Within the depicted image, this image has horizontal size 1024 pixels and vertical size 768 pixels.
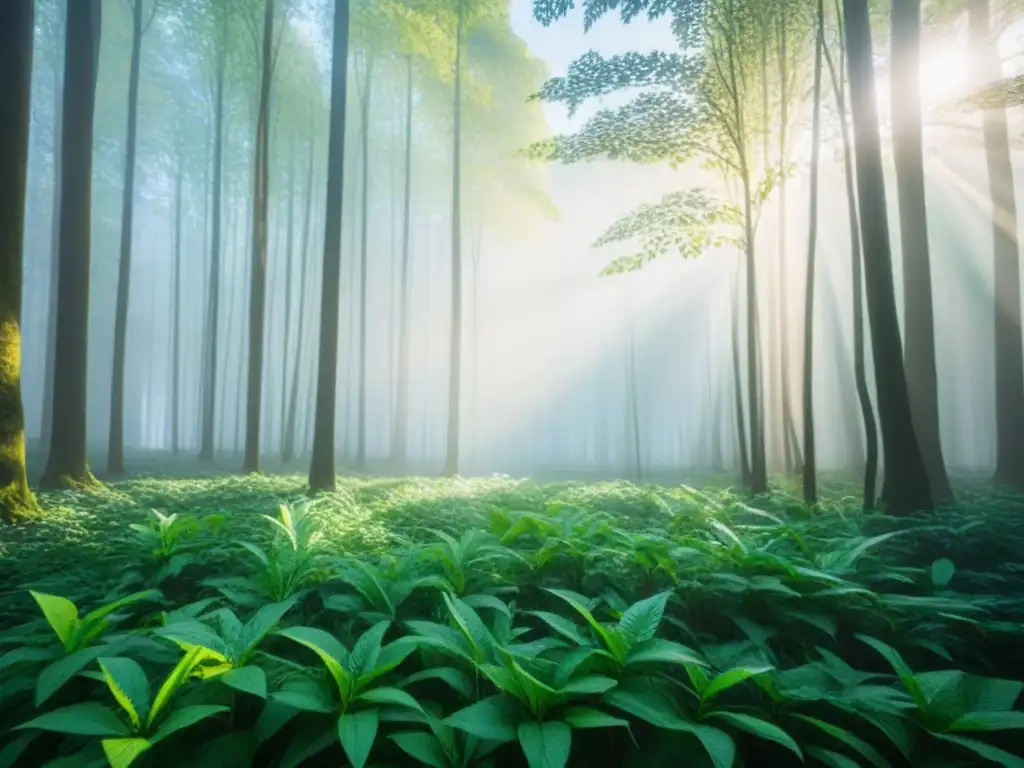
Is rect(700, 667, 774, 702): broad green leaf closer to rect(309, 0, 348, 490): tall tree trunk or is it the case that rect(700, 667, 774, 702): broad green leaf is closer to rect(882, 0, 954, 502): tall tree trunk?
rect(882, 0, 954, 502): tall tree trunk

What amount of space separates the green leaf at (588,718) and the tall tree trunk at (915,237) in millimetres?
6747

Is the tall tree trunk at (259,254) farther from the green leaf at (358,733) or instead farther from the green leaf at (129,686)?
the green leaf at (358,733)

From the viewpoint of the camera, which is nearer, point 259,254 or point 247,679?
point 247,679

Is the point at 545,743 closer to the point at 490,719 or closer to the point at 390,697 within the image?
the point at 490,719

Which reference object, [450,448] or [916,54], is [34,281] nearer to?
[450,448]

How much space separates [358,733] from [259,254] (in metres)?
10.7

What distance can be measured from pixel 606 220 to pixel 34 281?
3013 centimetres

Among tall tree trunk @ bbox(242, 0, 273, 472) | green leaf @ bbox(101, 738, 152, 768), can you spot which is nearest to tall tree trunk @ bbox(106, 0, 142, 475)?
tall tree trunk @ bbox(242, 0, 273, 472)

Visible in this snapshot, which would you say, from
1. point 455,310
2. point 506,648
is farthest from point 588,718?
point 455,310

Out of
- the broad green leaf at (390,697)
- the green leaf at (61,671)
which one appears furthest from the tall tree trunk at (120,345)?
the broad green leaf at (390,697)

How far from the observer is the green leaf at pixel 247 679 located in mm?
1453

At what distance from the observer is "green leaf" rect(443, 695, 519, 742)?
55.0 inches

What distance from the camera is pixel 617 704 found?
1.54 m

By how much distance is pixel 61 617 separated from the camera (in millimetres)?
1942
